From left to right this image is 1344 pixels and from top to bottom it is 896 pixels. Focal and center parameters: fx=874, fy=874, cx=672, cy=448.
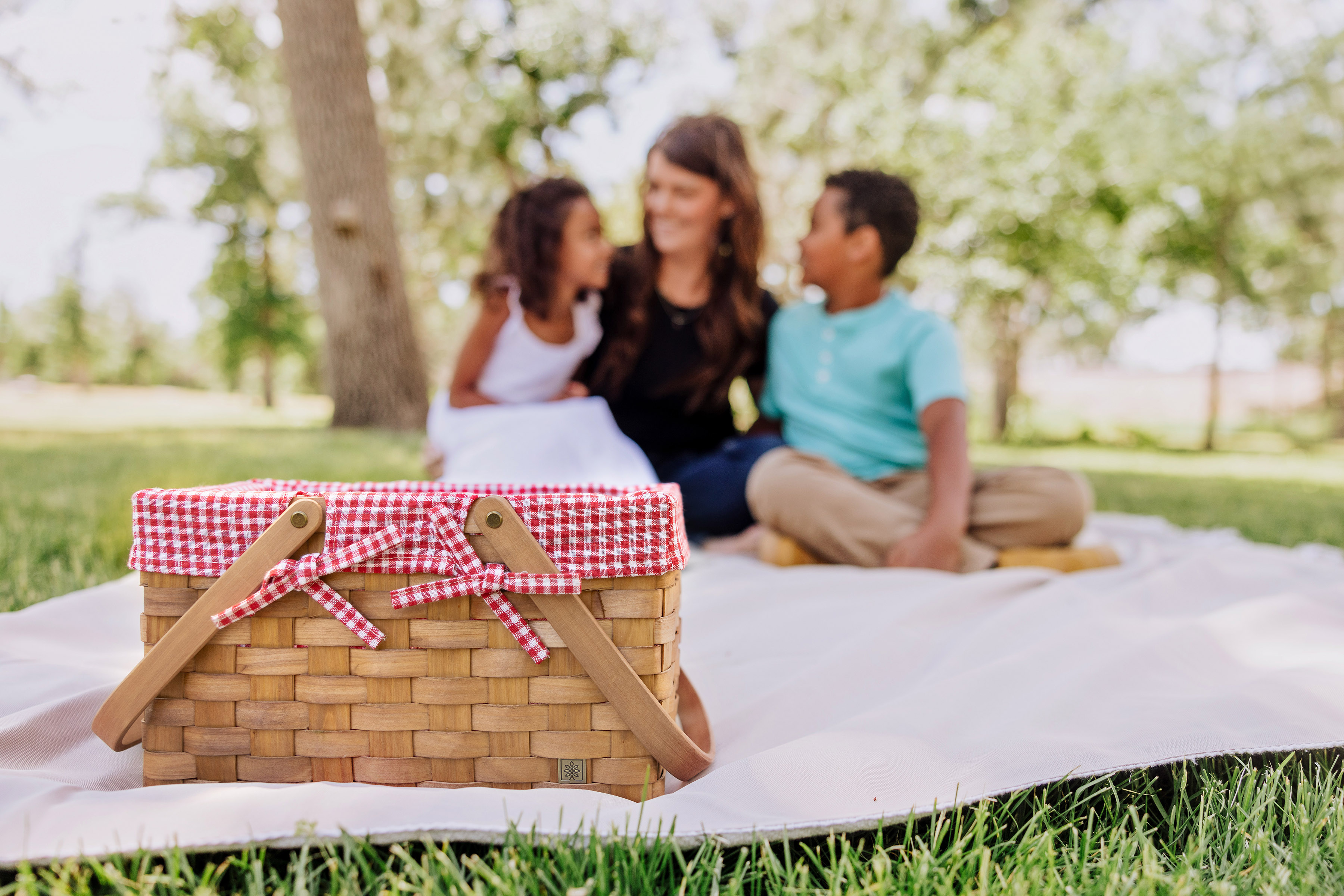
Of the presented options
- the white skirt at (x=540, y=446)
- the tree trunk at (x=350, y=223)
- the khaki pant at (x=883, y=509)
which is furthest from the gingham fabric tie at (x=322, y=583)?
the tree trunk at (x=350, y=223)

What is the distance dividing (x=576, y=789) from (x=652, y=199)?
201 cm

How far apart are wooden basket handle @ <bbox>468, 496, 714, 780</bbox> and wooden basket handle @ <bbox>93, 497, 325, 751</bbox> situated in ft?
0.62

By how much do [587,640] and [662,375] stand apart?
6.12ft

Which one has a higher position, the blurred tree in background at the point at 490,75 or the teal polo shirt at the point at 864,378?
the blurred tree in background at the point at 490,75

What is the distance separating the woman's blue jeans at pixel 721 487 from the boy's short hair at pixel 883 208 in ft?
2.21

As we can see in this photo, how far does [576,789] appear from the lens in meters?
1.01

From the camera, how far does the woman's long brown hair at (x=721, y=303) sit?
2688mm

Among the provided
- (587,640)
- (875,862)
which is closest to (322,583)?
(587,640)

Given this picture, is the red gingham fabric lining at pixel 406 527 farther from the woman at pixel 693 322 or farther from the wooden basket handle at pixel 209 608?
the woman at pixel 693 322

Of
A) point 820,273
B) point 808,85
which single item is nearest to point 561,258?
point 820,273

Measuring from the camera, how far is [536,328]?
2.69 meters

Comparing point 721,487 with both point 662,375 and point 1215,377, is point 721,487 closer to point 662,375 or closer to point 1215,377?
point 662,375

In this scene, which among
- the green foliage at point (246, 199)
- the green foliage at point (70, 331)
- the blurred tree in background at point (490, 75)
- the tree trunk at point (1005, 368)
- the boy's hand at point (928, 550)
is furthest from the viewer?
the green foliage at point (70, 331)

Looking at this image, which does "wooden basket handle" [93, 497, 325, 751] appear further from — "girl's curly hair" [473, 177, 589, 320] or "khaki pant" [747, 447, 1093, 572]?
"girl's curly hair" [473, 177, 589, 320]
